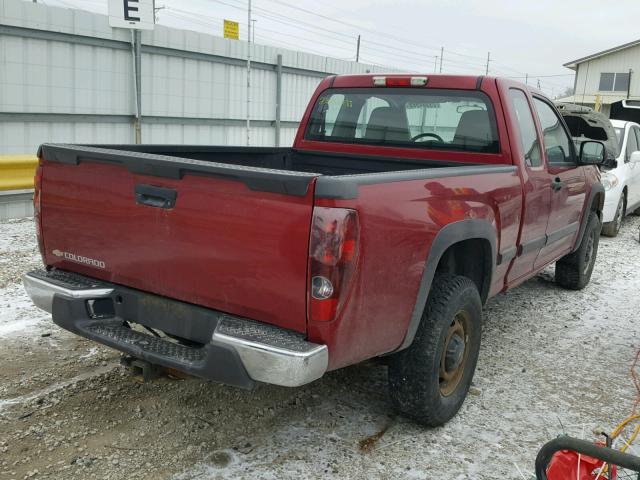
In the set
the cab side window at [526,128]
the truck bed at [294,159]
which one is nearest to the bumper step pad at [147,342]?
the truck bed at [294,159]

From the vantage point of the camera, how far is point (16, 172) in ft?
24.5

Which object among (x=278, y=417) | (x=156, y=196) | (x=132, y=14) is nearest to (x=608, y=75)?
(x=132, y=14)

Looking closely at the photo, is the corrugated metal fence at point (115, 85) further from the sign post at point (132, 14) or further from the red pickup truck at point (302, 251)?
the red pickup truck at point (302, 251)

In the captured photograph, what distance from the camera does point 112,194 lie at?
289 cm

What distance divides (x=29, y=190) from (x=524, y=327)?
6160 millimetres

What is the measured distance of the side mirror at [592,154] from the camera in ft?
16.7

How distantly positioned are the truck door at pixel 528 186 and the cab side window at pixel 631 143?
5.51m

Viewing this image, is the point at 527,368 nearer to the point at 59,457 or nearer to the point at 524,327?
the point at 524,327

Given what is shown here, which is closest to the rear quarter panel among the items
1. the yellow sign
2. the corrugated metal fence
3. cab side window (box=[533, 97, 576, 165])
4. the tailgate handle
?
the tailgate handle

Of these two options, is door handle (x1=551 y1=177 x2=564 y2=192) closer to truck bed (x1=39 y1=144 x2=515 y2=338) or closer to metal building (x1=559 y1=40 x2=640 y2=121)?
truck bed (x1=39 y1=144 x2=515 y2=338)

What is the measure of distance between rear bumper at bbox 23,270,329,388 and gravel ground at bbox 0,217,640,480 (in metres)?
0.58

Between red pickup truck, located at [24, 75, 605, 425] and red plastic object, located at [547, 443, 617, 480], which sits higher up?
red pickup truck, located at [24, 75, 605, 425]

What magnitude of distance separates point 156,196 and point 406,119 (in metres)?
2.23

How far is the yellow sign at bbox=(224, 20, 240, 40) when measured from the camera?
11025 mm
